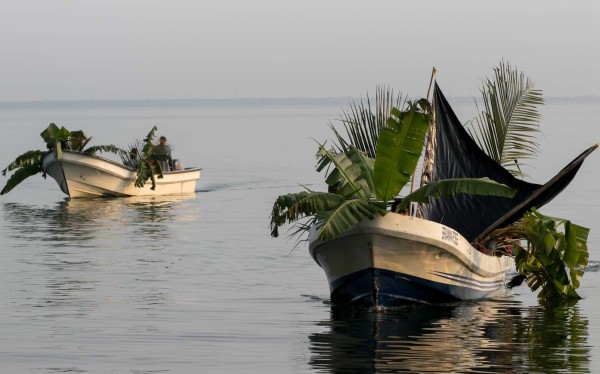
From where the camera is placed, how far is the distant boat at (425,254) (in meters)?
20.9

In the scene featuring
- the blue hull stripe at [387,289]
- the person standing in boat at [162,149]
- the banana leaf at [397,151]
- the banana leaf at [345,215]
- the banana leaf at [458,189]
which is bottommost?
the blue hull stripe at [387,289]

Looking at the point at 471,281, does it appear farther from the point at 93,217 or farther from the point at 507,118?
the point at 93,217

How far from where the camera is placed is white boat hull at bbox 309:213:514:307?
2081 cm

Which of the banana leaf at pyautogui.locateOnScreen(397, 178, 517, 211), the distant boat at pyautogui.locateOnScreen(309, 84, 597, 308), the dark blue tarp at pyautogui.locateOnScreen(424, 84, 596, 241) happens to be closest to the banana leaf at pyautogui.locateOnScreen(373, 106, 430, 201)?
the banana leaf at pyautogui.locateOnScreen(397, 178, 517, 211)

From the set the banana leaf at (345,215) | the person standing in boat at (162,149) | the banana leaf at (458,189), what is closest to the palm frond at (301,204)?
the banana leaf at (345,215)

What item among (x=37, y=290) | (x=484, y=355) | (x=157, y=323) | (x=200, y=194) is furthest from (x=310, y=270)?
(x=200, y=194)

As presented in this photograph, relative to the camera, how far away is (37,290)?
24672mm

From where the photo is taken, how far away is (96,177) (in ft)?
163

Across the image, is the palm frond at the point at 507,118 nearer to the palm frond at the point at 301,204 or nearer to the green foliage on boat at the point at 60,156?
the palm frond at the point at 301,204

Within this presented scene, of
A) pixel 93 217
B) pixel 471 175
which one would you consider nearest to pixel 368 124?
pixel 471 175

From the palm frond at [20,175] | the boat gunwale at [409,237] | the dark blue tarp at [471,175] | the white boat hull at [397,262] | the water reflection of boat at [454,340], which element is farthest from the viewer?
the palm frond at [20,175]

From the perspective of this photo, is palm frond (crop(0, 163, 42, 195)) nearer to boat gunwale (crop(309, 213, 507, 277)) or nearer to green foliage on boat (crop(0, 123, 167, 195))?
green foliage on boat (crop(0, 123, 167, 195))

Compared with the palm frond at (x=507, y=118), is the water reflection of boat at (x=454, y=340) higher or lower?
lower

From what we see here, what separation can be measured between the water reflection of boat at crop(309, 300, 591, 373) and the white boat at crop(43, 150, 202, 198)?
91.4 feet
